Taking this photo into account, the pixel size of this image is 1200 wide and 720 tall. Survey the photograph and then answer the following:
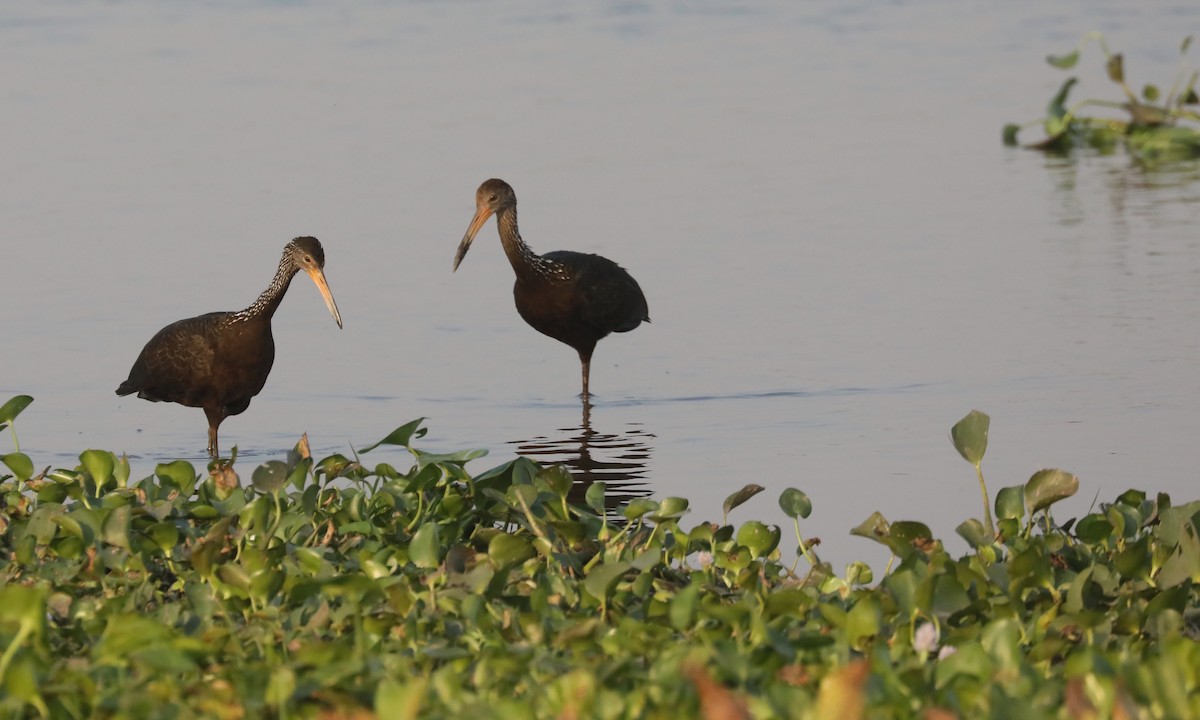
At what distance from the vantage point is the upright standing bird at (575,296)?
10.4 meters

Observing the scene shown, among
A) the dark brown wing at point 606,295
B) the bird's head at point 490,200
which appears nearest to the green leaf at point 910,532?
the dark brown wing at point 606,295

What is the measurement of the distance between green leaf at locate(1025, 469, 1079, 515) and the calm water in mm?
1250

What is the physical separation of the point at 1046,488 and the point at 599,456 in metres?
3.26

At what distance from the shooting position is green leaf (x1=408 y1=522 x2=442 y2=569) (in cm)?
542

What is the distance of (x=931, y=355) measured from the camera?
33.2 ft

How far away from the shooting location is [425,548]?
5.43 m

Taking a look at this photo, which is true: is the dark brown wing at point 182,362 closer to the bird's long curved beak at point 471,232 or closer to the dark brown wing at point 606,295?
the dark brown wing at point 606,295

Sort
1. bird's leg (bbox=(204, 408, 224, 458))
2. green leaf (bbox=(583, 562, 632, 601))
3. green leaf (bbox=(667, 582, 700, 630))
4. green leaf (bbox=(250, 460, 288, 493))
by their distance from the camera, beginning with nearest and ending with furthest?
green leaf (bbox=(667, 582, 700, 630)) < green leaf (bbox=(583, 562, 632, 601)) < green leaf (bbox=(250, 460, 288, 493)) < bird's leg (bbox=(204, 408, 224, 458))

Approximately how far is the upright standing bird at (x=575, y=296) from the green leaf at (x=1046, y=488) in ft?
14.4

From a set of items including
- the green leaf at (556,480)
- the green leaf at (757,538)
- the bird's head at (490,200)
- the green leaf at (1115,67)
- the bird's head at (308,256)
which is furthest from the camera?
the green leaf at (1115,67)

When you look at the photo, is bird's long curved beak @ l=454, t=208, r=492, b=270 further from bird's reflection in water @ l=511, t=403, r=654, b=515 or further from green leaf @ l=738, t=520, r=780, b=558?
green leaf @ l=738, t=520, r=780, b=558

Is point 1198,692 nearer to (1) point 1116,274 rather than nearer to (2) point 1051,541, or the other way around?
(2) point 1051,541

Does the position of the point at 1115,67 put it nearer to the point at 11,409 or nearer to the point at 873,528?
the point at 873,528

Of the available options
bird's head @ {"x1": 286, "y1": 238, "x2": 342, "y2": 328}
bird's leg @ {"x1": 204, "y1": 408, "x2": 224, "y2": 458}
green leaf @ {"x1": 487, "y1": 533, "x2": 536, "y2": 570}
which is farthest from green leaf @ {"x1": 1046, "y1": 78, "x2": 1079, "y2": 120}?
green leaf @ {"x1": 487, "y1": 533, "x2": 536, "y2": 570}
